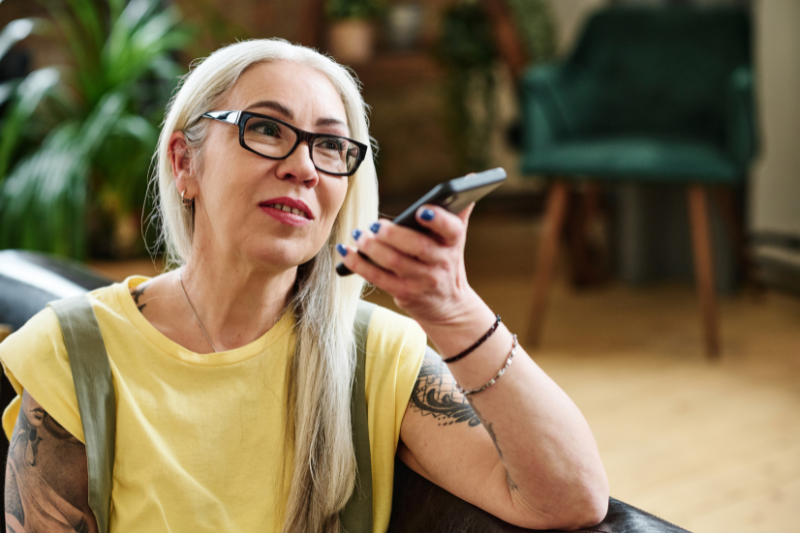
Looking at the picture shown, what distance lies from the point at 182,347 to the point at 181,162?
255mm

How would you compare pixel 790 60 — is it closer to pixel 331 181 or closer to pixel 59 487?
pixel 331 181

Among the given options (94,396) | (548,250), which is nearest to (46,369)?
(94,396)

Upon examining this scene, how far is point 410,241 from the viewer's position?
0.66m

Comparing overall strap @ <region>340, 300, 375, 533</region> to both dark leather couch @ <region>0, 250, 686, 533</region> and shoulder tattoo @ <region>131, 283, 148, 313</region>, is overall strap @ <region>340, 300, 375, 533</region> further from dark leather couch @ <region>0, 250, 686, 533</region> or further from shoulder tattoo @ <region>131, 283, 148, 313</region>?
shoulder tattoo @ <region>131, 283, 148, 313</region>

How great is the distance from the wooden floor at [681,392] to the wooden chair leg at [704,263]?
77 mm

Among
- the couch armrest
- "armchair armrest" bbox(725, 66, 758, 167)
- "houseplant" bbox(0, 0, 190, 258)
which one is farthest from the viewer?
A: "armchair armrest" bbox(725, 66, 758, 167)

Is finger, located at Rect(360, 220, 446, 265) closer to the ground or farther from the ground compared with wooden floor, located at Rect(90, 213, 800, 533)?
farther from the ground

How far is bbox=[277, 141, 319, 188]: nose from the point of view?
0.90 metres

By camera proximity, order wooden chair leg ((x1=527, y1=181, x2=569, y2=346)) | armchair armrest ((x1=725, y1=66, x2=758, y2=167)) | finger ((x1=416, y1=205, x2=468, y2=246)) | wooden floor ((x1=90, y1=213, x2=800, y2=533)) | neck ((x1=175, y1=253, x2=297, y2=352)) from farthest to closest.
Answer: wooden chair leg ((x1=527, y1=181, x2=569, y2=346)) < armchair armrest ((x1=725, y1=66, x2=758, y2=167)) < wooden floor ((x1=90, y1=213, x2=800, y2=533)) < neck ((x1=175, y1=253, x2=297, y2=352)) < finger ((x1=416, y1=205, x2=468, y2=246))

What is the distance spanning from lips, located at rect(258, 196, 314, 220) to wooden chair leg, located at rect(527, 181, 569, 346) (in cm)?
187

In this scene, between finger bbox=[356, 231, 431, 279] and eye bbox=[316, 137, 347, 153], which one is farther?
eye bbox=[316, 137, 347, 153]

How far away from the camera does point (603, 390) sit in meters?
2.32

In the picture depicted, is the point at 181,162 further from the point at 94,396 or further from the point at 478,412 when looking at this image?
the point at 478,412

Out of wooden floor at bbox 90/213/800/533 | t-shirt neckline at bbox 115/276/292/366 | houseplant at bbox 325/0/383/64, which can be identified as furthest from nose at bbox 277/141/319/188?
houseplant at bbox 325/0/383/64
